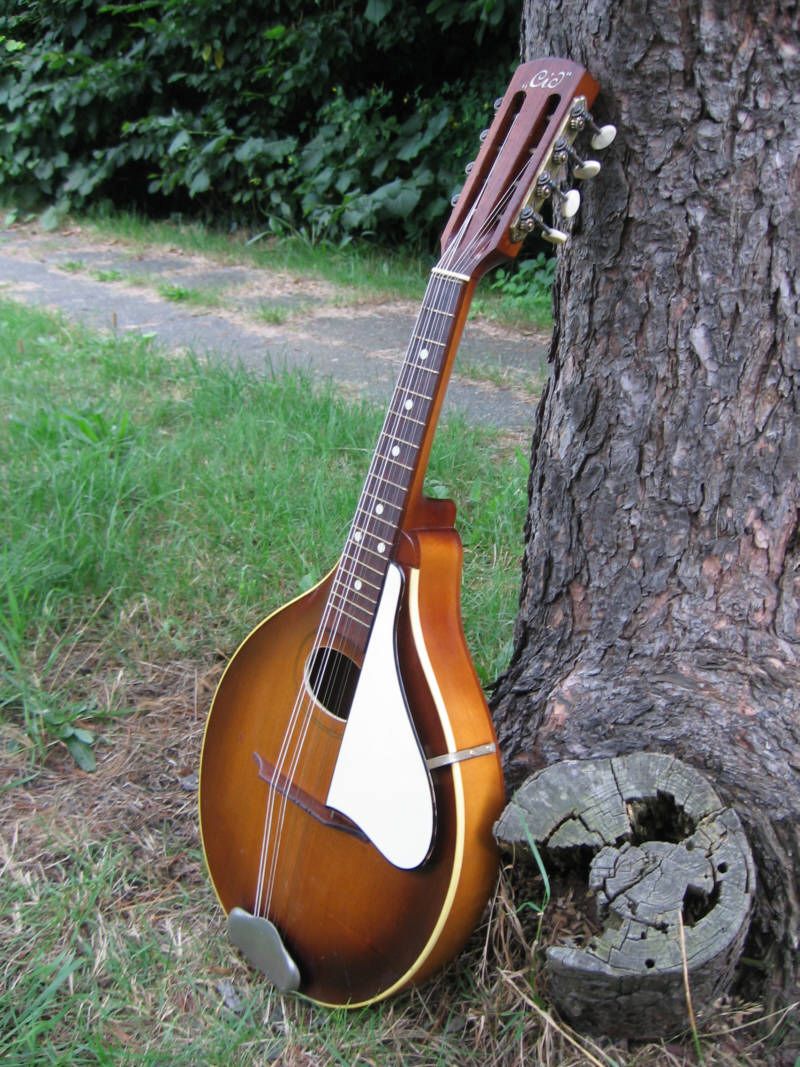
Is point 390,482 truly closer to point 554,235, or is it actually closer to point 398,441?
point 398,441

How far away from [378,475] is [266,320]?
11.1 ft

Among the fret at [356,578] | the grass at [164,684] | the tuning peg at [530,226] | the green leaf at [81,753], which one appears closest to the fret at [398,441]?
the fret at [356,578]

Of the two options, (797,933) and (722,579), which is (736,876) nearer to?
(797,933)

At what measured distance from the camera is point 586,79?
4.46 ft

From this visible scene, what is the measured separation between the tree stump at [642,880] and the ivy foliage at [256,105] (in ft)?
14.9

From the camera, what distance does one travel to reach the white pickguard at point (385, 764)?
1427mm

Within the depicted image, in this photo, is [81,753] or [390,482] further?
[81,753]

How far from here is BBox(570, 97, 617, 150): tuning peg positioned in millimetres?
1354

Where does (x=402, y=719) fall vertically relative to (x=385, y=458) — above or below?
below

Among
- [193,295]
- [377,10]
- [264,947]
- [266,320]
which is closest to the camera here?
[264,947]

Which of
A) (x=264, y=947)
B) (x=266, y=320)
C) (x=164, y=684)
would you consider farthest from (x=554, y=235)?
(x=266, y=320)

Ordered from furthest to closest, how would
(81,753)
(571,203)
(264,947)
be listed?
(81,753)
(264,947)
(571,203)

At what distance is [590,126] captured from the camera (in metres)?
1.40

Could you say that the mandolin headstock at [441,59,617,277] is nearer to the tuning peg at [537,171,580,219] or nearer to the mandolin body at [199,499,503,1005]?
the tuning peg at [537,171,580,219]
